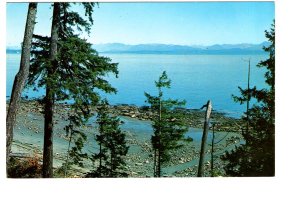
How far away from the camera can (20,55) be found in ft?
29.0

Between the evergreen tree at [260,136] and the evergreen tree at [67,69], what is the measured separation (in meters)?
2.58

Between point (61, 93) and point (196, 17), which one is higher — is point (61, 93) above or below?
below

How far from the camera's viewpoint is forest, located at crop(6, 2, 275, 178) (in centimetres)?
903

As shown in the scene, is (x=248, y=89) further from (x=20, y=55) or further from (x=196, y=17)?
→ (x=20, y=55)

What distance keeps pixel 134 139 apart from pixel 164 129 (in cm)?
60

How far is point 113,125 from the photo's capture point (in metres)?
9.15

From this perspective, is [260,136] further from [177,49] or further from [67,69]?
[67,69]

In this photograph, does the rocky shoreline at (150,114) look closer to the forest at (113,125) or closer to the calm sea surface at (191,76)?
the forest at (113,125)

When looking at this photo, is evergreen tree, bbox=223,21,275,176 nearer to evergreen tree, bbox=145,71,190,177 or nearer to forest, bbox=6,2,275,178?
forest, bbox=6,2,275,178

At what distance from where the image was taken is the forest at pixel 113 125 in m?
9.03

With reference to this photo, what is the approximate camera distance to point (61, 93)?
9.21 metres

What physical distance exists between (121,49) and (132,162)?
2.07 m
